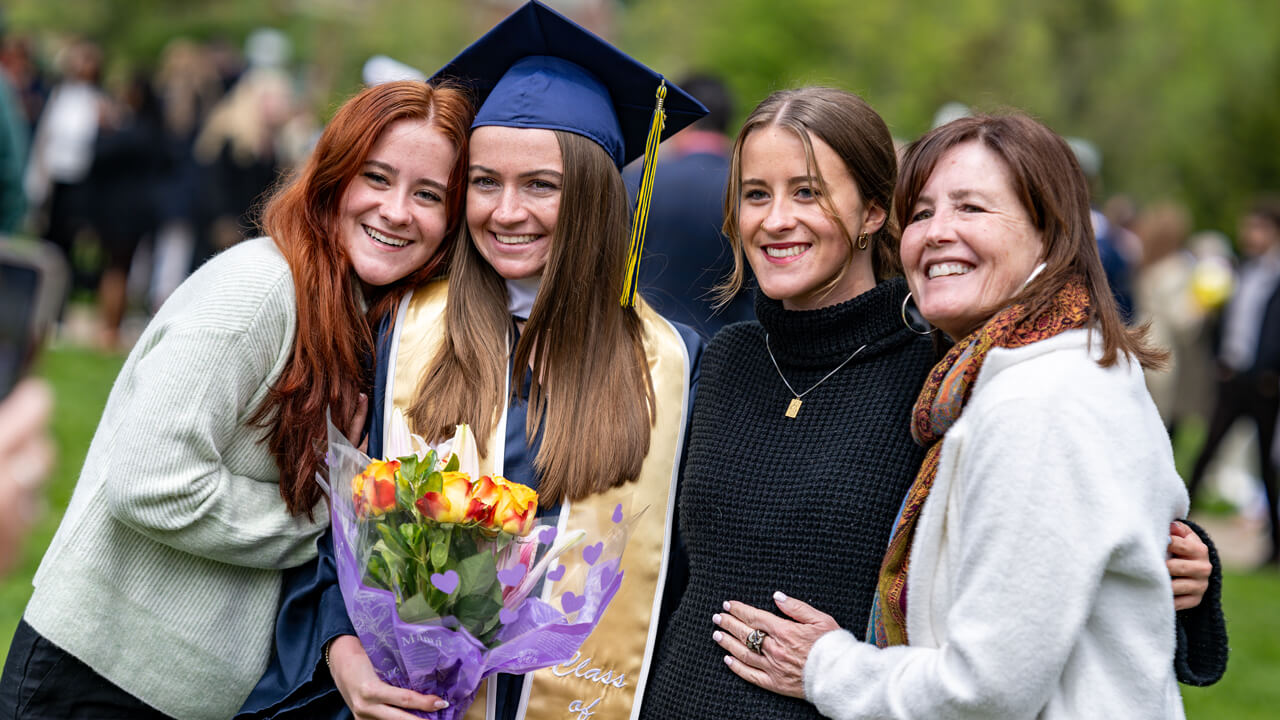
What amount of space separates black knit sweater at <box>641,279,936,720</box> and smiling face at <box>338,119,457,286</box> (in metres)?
0.79

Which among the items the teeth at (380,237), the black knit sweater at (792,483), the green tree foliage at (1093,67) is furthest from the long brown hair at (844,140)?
the green tree foliage at (1093,67)

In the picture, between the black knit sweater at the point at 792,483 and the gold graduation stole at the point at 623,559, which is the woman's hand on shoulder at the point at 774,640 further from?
the gold graduation stole at the point at 623,559

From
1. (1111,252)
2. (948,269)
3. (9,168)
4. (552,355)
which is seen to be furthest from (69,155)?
(948,269)

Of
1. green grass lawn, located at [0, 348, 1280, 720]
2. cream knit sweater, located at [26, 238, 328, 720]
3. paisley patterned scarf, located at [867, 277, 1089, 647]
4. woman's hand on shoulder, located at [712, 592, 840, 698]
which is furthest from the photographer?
green grass lawn, located at [0, 348, 1280, 720]

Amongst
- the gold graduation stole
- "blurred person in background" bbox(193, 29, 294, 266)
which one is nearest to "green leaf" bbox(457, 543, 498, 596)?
the gold graduation stole

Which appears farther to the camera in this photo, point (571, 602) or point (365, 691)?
point (365, 691)

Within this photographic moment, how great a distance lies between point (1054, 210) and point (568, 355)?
115cm

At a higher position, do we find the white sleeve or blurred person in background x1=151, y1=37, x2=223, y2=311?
blurred person in background x1=151, y1=37, x2=223, y2=311

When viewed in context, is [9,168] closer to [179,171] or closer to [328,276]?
[328,276]

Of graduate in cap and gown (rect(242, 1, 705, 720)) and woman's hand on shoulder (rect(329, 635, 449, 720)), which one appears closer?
woman's hand on shoulder (rect(329, 635, 449, 720))

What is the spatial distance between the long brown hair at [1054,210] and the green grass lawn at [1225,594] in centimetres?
315

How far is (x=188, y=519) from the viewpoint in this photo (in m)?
2.53

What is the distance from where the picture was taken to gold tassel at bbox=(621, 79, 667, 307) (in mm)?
2941

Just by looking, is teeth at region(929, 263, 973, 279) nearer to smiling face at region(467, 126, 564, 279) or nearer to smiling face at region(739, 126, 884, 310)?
smiling face at region(739, 126, 884, 310)
